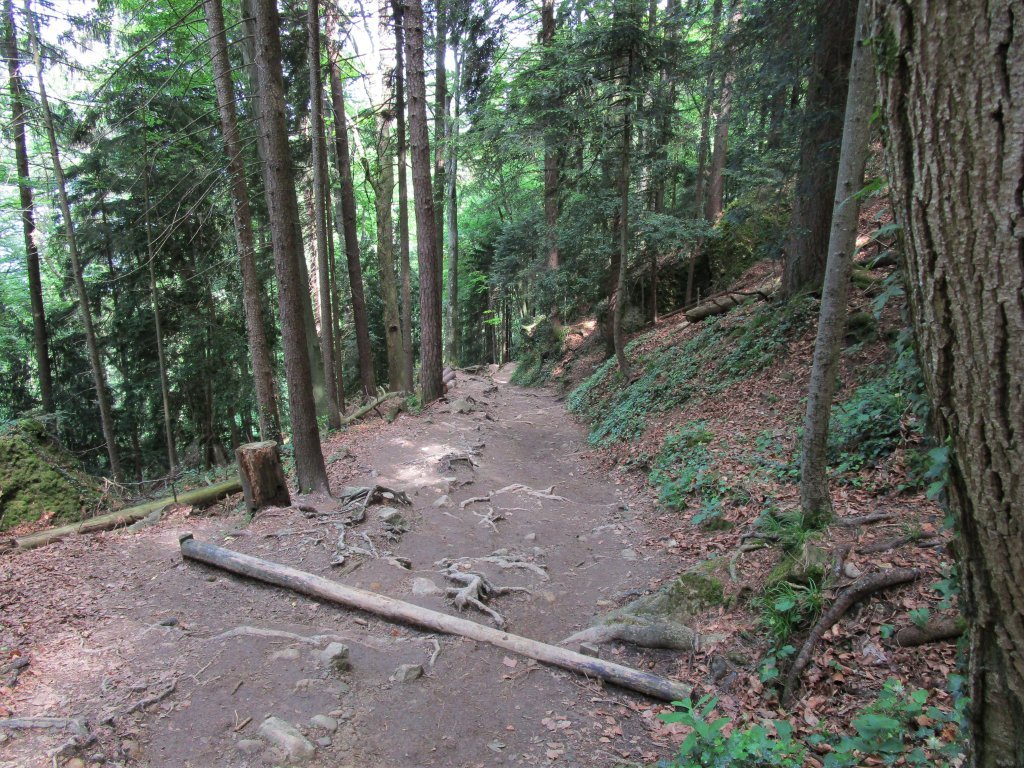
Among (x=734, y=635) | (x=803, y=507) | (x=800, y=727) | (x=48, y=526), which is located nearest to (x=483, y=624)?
(x=734, y=635)

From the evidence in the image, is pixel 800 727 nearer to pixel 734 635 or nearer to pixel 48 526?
pixel 734 635

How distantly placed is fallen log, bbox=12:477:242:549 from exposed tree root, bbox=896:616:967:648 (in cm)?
867

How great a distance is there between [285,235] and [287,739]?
5850 mm

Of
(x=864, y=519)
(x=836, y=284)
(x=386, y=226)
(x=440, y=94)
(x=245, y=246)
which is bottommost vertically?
(x=864, y=519)

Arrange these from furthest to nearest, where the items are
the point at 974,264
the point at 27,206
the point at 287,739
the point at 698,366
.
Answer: the point at 27,206 → the point at 698,366 → the point at 287,739 → the point at 974,264

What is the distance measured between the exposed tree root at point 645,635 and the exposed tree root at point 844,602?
2.88ft

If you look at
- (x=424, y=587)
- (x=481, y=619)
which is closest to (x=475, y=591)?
(x=481, y=619)

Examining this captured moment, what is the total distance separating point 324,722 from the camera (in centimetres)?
349

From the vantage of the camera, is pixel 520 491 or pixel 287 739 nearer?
pixel 287 739

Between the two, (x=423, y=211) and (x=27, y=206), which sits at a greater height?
(x=27, y=206)

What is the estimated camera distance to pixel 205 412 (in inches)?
663

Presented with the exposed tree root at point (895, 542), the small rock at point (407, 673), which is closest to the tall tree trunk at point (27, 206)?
the small rock at point (407, 673)

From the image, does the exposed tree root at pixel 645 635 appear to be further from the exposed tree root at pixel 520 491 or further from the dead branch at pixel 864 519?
the exposed tree root at pixel 520 491

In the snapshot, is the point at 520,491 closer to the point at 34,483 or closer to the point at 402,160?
the point at 34,483
